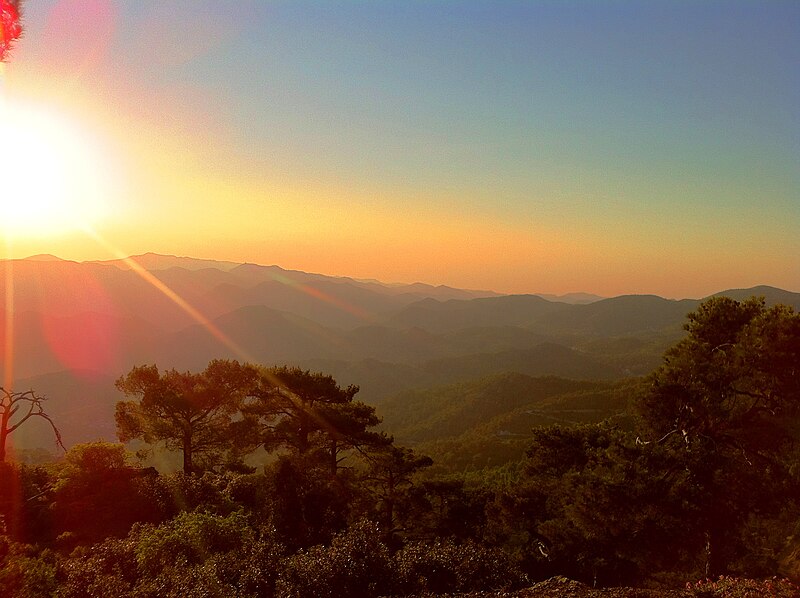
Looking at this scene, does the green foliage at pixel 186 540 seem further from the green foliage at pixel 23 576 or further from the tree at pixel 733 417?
the tree at pixel 733 417

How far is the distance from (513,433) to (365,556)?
122526mm

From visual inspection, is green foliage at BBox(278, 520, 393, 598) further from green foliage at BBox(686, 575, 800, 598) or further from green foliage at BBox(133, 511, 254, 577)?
green foliage at BBox(686, 575, 800, 598)

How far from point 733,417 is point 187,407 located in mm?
24963

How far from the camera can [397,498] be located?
21.4 meters

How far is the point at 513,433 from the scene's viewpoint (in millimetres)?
123312

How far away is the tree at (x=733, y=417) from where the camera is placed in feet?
50.0

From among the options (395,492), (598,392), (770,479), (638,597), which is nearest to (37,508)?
(395,492)

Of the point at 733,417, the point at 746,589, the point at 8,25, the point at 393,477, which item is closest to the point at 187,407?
the point at 393,477

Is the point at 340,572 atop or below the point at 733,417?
below

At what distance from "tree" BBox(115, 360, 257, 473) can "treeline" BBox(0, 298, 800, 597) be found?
11 centimetres

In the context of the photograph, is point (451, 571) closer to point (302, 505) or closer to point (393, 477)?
point (302, 505)

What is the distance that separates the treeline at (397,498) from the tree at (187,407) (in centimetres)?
11

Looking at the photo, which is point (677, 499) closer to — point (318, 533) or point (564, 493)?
point (564, 493)

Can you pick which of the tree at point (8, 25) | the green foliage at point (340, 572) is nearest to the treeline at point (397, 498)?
the green foliage at point (340, 572)
